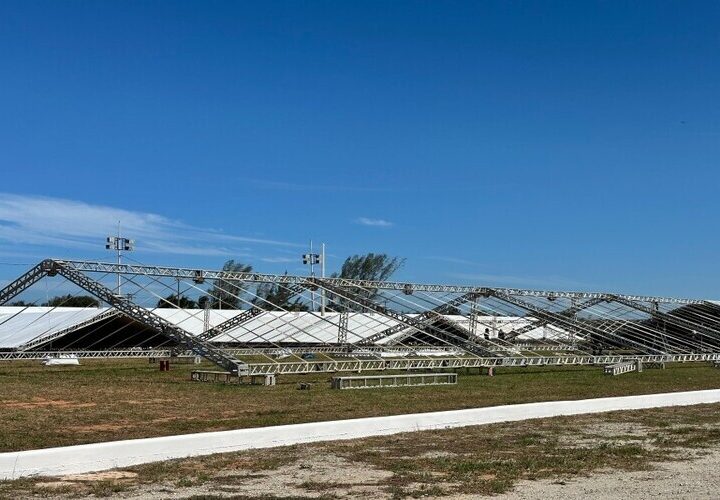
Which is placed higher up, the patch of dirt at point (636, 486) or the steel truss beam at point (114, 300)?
the steel truss beam at point (114, 300)

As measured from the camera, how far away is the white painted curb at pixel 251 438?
10477 mm

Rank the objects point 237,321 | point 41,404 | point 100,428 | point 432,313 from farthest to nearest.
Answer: point 432,313, point 237,321, point 41,404, point 100,428

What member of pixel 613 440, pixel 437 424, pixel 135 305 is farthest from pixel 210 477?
pixel 135 305

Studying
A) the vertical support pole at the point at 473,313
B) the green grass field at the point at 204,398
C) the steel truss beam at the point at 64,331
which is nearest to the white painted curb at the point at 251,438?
the green grass field at the point at 204,398

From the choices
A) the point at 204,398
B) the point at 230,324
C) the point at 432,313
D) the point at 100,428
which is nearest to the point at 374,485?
the point at 100,428

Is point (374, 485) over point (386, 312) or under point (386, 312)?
under

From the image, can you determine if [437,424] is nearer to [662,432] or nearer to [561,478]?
[662,432]

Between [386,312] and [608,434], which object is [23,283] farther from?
[608,434]

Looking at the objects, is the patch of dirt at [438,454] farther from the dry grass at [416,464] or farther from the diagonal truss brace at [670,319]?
the diagonal truss brace at [670,319]

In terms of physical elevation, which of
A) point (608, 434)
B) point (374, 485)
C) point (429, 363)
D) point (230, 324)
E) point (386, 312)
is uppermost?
point (386, 312)

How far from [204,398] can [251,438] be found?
9.45m

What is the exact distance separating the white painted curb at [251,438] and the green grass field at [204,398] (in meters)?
2.22

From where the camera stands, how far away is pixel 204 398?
2200cm

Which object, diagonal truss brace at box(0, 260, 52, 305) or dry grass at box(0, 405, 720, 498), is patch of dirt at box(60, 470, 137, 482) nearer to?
dry grass at box(0, 405, 720, 498)
